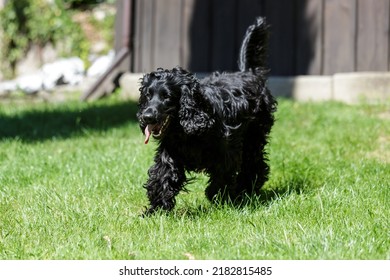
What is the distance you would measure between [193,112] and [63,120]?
4.93 m

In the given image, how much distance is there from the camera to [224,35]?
36.7 ft

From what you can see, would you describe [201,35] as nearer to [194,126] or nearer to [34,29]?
[34,29]

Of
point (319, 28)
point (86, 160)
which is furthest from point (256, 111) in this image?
point (319, 28)

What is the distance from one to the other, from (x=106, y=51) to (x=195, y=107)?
10.4 meters

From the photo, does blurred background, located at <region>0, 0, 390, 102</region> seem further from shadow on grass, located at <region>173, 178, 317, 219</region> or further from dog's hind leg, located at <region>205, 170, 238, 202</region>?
dog's hind leg, located at <region>205, 170, 238, 202</region>

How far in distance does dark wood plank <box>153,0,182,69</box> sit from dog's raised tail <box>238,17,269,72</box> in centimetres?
512

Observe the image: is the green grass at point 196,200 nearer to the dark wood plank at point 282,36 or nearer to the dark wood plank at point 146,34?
the dark wood plank at point 282,36

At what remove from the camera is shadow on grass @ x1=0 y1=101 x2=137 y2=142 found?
8.93 meters

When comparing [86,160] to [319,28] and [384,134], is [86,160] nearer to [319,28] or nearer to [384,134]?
[384,134]

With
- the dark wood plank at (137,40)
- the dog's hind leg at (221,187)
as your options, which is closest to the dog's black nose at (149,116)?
the dog's hind leg at (221,187)

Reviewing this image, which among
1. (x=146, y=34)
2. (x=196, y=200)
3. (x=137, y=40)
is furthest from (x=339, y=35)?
(x=196, y=200)

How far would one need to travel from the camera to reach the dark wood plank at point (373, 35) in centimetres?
991

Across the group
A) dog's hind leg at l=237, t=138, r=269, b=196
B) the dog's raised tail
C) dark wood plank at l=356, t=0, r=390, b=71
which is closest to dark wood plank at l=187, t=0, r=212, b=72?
dark wood plank at l=356, t=0, r=390, b=71

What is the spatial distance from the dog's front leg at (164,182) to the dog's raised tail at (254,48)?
4.76ft
